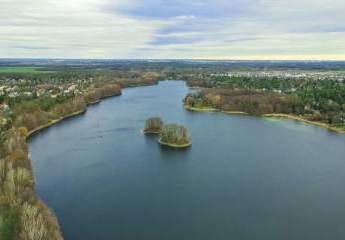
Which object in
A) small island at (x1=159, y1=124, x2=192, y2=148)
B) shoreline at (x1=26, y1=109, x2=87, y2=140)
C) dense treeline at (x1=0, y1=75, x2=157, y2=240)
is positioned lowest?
shoreline at (x1=26, y1=109, x2=87, y2=140)

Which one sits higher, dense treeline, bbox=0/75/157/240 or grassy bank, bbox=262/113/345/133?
dense treeline, bbox=0/75/157/240

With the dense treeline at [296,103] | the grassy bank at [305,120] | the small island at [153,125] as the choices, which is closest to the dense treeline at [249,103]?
the dense treeline at [296,103]

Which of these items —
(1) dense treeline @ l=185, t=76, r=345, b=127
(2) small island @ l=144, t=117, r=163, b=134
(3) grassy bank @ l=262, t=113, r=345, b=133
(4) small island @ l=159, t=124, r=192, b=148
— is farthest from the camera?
(1) dense treeline @ l=185, t=76, r=345, b=127

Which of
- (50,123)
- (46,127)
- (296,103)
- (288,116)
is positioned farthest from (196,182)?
(296,103)

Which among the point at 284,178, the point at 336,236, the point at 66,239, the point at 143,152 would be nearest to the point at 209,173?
the point at 284,178

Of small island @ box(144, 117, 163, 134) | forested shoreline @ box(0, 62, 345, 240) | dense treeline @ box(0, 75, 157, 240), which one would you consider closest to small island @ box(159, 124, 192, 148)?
small island @ box(144, 117, 163, 134)

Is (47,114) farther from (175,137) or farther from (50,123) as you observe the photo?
(175,137)

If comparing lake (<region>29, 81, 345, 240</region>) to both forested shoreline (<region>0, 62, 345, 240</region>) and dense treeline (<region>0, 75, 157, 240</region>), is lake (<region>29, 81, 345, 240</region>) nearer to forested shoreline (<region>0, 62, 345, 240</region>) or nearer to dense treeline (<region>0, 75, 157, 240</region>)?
dense treeline (<region>0, 75, 157, 240</region>)
